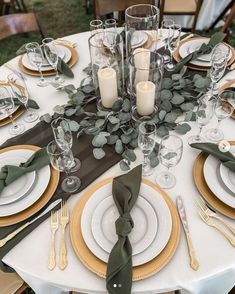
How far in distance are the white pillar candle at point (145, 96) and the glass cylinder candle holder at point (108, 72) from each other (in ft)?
0.31

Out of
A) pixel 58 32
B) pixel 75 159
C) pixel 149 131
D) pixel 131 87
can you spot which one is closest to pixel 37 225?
pixel 75 159

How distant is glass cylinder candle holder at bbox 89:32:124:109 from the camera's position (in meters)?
0.99

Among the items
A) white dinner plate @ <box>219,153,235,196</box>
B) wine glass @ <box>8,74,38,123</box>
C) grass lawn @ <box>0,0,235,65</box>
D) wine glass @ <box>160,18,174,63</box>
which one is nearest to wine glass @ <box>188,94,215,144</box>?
white dinner plate @ <box>219,153,235,196</box>

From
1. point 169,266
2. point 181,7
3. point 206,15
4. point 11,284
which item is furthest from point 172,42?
point 206,15

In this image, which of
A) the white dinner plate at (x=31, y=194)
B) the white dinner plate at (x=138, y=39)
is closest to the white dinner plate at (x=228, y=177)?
the white dinner plate at (x=31, y=194)

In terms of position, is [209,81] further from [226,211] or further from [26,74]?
[26,74]

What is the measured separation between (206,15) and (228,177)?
239cm

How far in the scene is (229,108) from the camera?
3.11ft

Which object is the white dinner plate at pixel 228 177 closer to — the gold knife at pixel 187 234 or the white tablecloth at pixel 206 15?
the gold knife at pixel 187 234

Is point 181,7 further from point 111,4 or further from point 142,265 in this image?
point 142,265

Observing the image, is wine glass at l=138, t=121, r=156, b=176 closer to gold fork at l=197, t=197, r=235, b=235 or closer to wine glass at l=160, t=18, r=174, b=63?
gold fork at l=197, t=197, r=235, b=235

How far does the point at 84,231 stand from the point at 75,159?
0.86ft

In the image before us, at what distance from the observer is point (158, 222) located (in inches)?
28.6

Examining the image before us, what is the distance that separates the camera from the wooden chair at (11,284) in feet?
3.06
